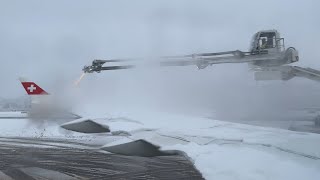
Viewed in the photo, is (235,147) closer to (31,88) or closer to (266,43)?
(266,43)

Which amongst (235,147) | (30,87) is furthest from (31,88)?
(235,147)

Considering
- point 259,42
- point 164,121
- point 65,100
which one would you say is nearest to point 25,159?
point 65,100

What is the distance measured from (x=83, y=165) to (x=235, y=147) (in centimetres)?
583

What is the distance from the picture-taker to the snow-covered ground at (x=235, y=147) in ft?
16.8

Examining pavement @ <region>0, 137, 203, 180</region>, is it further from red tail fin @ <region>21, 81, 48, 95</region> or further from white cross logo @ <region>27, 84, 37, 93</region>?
white cross logo @ <region>27, 84, 37, 93</region>

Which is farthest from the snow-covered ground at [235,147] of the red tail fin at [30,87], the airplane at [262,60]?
the red tail fin at [30,87]

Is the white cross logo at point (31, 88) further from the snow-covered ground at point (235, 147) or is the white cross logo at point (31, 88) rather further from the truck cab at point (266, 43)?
the snow-covered ground at point (235, 147)

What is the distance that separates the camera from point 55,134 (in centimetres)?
2073

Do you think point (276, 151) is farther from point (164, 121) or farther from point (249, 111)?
point (249, 111)

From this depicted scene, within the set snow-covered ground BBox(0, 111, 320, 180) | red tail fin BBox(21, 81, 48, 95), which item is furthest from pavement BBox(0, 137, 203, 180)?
red tail fin BBox(21, 81, 48, 95)

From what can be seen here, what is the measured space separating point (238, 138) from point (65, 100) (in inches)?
324

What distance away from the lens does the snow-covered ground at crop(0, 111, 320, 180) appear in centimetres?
513

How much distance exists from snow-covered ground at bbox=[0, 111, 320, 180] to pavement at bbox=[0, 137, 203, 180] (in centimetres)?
75

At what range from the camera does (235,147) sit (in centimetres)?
598
